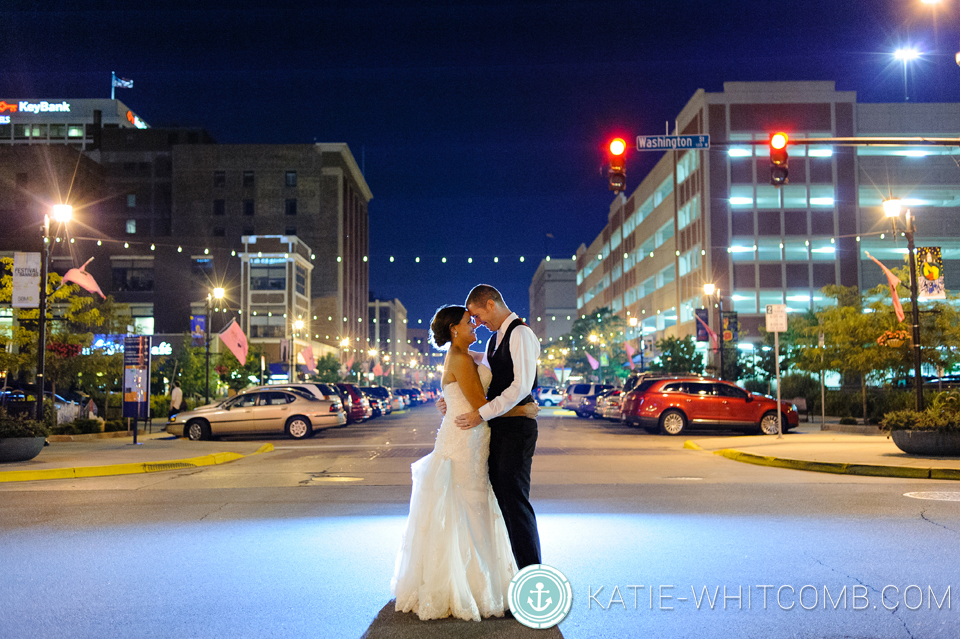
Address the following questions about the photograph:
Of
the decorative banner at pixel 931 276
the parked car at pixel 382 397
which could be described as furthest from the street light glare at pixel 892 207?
the parked car at pixel 382 397

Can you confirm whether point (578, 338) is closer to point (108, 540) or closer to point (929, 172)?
point (929, 172)

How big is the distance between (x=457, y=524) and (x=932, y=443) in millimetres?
13254

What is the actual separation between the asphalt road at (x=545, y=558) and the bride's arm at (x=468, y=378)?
138 centimetres

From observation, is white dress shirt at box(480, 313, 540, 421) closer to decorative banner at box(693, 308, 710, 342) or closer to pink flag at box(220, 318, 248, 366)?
pink flag at box(220, 318, 248, 366)

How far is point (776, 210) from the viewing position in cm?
5938

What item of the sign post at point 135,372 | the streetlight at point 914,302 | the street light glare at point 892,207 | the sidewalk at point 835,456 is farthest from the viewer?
the sign post at point 135,372

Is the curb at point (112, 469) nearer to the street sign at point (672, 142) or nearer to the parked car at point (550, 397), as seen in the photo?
the street sign at point (672, 142)

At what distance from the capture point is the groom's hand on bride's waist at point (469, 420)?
5398 mm

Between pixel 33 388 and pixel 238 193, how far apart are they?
2448 inches

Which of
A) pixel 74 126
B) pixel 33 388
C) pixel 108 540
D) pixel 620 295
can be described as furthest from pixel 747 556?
pixel 74 126

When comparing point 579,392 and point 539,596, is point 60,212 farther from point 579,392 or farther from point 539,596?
point 579,392

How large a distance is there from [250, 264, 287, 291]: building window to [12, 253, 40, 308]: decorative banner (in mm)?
57088

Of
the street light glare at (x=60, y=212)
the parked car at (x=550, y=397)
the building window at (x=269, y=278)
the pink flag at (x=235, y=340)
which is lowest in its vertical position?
the parked car at (x=550, y=397)

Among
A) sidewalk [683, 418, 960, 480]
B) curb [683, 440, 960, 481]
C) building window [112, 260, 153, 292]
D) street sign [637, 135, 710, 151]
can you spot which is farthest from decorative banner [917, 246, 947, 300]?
building window [112, 260, 153, 292]
